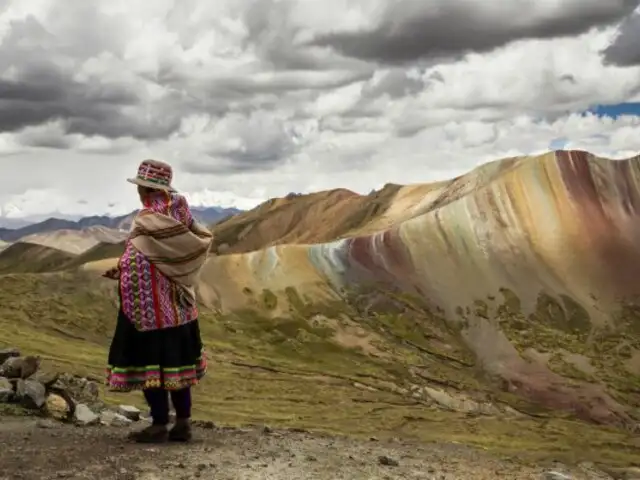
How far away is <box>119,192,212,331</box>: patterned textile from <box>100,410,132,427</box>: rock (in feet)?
12.3

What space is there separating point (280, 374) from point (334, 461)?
38.7m

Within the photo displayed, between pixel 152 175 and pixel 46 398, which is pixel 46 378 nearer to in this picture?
pixel 46 398

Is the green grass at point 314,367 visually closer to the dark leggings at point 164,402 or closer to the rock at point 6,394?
the rock at point 6,394

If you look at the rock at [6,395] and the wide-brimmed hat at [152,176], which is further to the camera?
the rock at [6,395]

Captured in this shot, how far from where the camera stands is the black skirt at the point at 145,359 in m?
8.84

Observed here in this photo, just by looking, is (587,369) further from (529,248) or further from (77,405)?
(77,405)

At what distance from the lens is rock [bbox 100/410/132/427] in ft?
39.4

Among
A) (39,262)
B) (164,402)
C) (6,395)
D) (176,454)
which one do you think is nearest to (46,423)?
(6,395)

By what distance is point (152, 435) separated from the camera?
9266 mm

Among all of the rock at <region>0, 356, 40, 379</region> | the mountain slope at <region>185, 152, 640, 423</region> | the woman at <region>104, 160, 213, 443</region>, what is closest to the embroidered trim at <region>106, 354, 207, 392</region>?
the woman at <region>104, 160, 213, 443</region>

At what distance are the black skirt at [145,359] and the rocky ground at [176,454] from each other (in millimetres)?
750

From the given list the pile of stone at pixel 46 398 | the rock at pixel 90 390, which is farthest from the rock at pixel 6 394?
the rock at pixel 90 390

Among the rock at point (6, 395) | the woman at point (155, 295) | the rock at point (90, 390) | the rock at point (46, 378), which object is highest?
the woman at point (155, 295)

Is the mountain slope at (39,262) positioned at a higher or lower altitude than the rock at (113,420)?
higher
